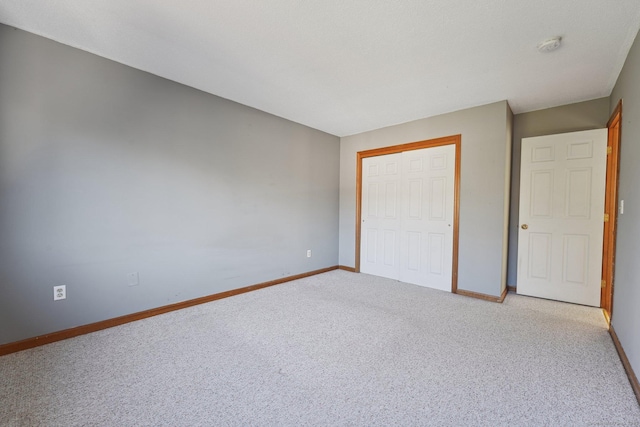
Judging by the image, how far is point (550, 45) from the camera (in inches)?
78.2

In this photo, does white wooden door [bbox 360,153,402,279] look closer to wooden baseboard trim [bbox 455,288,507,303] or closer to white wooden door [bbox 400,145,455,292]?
white wooden door [bbox 400,145,455,292]

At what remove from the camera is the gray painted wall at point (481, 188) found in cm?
309

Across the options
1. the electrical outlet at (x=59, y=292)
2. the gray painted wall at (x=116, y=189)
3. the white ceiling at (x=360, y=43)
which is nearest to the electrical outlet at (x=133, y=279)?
the gray painted wall at (x=116, y=189)

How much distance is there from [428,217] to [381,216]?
29.4 inches

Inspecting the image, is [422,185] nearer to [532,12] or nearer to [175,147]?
[532,12]

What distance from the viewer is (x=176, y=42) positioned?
6.86 feet

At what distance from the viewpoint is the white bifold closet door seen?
3.56 m

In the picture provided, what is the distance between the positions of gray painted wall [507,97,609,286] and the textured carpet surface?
1105mm

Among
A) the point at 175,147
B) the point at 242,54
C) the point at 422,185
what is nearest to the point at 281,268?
the point at 175,147

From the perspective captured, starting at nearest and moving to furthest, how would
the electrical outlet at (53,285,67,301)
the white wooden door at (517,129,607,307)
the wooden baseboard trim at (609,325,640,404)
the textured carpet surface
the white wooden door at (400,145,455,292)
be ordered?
1. the textured carpet surface
2. the wooden baseboard trim at (609,325,640,404)
3. the electrical outlet at (53,285,67,301)
4. the white wooden door at (517,129,607,307)
5. the white wooden door at (400,145,455,292)

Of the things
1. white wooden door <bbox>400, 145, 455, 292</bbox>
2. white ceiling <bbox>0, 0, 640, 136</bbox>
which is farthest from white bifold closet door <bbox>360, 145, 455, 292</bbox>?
white ceiling <bbox>0, 0, 640, 136</bbox>

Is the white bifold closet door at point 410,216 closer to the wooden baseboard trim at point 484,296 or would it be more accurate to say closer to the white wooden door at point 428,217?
the white wooden door at point 428,217

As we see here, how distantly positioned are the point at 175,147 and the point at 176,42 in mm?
1009

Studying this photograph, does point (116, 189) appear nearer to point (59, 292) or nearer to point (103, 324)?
point (59, 292)
